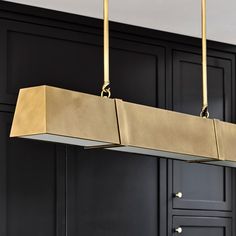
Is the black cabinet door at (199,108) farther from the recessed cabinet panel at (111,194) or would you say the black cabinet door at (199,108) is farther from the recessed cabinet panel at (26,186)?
the recessed cabinet panel at (26,186)

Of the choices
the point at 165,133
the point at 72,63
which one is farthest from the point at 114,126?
the point at 72,63

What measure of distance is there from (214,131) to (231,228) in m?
2.05

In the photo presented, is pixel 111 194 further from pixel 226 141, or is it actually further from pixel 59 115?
pixel 59 115

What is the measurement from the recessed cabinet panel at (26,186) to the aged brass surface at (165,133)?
1.36 metres

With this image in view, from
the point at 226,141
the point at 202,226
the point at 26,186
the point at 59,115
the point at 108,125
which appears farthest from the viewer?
the point at 202,226

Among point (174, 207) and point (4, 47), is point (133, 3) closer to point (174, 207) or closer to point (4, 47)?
point (4, 47)

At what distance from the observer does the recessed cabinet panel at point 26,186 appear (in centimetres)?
300

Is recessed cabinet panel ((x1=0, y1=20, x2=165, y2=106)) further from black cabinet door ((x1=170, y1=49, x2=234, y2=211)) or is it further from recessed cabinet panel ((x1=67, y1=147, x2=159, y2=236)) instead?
recessed cabinet panel ((x1=67, y1=147, x2=159, y2=236))

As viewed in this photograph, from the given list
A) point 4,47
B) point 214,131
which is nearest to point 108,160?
point 4,47

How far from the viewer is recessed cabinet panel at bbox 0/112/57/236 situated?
3.00 metres

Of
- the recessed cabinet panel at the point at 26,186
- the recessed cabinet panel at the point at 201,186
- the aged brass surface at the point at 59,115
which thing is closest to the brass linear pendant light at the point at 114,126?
the aged brass surface at the point at 59,115

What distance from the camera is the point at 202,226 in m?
3.68

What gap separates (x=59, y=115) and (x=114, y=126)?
21cm

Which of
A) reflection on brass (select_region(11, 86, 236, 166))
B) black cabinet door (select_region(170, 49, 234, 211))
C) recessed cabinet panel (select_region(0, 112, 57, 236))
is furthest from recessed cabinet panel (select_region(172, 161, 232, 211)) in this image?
reflection on brass (select_region(11, 86, 236, 166))
